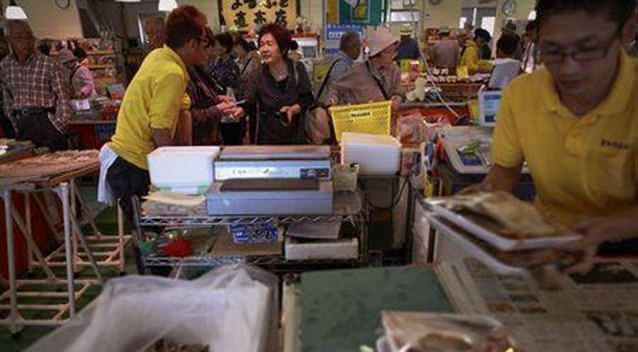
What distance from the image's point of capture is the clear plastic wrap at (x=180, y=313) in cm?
114

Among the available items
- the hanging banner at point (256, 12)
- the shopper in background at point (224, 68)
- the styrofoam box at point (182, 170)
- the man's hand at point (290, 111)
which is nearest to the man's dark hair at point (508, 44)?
the man's hand at point (290, 111)

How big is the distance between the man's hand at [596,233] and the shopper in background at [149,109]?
5.84ft

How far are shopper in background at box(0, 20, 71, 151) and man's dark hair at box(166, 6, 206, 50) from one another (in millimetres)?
1686

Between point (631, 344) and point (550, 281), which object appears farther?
point (550, 281)

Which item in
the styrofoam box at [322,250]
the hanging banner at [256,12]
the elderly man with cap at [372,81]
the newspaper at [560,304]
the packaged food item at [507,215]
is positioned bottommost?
the styrofoam box at [322,250]

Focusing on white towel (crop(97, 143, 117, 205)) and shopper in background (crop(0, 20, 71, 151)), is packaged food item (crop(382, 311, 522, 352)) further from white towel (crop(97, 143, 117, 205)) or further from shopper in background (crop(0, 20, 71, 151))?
shopper in background (crop(0, 20, 71, 151))

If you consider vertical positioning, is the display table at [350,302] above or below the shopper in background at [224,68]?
below

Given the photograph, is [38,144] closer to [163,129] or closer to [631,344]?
[163,129]

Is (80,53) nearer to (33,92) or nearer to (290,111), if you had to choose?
(33,92)

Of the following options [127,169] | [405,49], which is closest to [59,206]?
[127,169]

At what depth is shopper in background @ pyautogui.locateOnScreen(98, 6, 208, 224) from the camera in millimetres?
2096

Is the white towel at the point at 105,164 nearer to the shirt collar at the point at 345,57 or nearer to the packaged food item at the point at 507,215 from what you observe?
the packaged food item at the point at 507,215

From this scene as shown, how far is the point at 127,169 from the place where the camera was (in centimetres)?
225

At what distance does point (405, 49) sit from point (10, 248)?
17.7 feet
